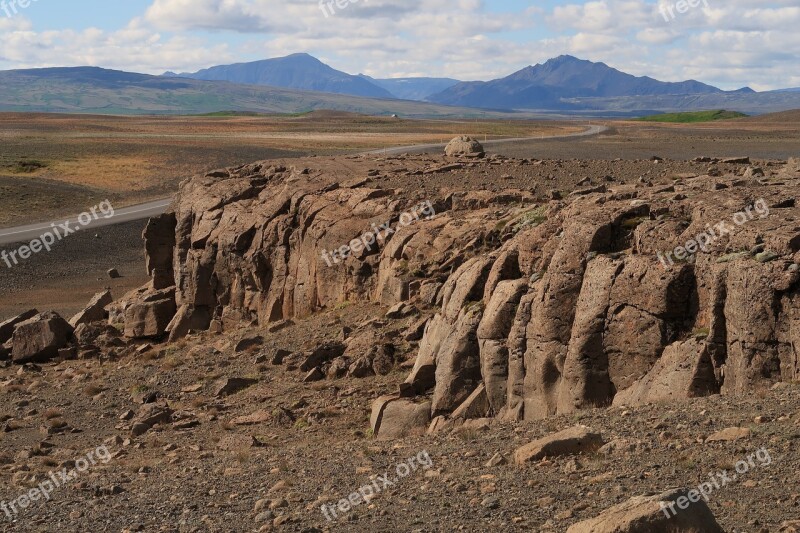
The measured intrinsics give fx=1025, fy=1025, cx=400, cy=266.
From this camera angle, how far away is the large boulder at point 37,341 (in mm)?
32906

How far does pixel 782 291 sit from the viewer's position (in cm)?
1554

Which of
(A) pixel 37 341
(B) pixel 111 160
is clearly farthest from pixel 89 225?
(B) pixel 111 160

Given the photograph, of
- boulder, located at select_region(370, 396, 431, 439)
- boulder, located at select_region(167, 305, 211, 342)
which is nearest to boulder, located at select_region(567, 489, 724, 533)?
boulder, located at select_region(370, 396, 431, 439)

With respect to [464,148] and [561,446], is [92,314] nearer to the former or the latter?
[464,148]

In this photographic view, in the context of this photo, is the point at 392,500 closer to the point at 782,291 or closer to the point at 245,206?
the point at 782,291

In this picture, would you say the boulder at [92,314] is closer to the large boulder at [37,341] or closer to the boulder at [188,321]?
the boulder at [188,321]

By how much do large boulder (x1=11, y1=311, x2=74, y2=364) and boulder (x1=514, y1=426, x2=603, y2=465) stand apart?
22484mm

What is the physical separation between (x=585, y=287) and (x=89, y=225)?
57301 mm

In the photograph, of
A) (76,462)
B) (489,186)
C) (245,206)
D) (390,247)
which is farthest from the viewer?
(245,206)

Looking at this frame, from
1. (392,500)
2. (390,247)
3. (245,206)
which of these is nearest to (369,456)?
(392,500)

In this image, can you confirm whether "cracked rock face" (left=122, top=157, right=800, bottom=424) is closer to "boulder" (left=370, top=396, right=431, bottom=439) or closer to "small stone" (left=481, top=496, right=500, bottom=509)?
"boulder" (left=370, top=396, right=431, bottom=439)

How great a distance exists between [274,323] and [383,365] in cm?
706

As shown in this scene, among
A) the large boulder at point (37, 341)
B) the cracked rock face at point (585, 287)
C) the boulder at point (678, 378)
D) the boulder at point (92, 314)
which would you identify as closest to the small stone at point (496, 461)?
the boulder at point (678, 378)

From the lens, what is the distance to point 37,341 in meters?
33.1
